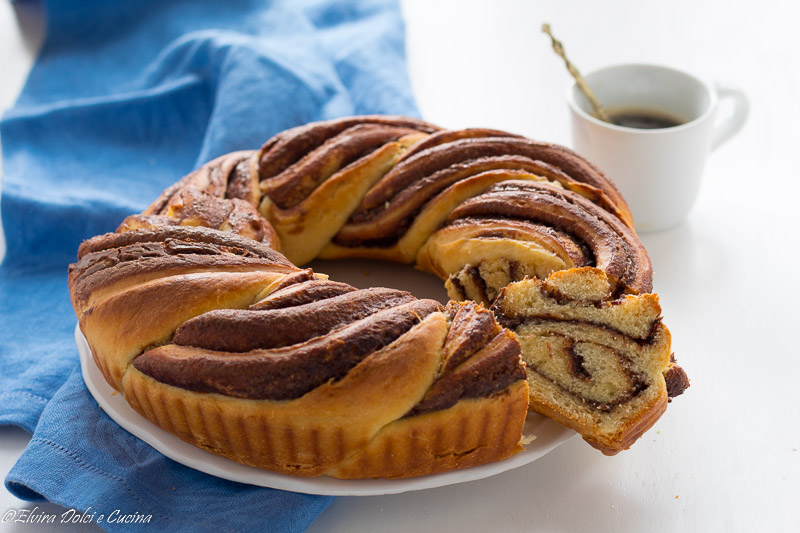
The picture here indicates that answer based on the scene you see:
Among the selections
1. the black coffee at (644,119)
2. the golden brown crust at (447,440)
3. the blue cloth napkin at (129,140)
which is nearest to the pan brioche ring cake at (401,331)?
the golden brown crust at (447,440)

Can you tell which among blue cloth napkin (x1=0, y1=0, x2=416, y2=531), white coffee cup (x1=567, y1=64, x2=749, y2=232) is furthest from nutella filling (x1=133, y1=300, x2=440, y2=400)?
white coffee cup (x1=567, y1=64, x2=749, y2=232)

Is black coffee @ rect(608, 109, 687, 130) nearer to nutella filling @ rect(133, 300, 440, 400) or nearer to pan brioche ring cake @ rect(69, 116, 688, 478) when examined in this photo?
pan brioche ring cake @ rect(69, 116, 688, 478)

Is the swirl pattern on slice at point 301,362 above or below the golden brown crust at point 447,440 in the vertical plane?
above

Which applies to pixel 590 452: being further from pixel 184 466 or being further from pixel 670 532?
pixel 184 466

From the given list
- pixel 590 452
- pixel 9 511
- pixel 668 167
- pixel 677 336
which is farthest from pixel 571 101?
pixel 9 511

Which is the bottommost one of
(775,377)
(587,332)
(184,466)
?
(775,377)

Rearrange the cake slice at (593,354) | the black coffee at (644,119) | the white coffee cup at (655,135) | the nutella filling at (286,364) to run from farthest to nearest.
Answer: the black coffee at (644,119) → the white coffee cup at (655,135) → the cake slice at (593,354) → the nutella filling at (286,364)

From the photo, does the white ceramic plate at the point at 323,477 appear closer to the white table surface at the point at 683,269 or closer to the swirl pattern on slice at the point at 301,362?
the swirl pattern on slice at the point at 301,362
